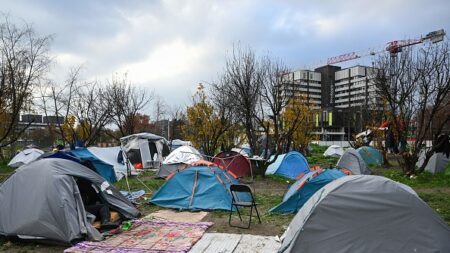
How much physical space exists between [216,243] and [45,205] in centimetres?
332

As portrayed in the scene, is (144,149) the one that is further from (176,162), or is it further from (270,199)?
(270,199)

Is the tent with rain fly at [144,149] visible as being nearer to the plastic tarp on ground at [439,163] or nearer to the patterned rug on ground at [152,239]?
the plastic tarp on ground at [439,163]

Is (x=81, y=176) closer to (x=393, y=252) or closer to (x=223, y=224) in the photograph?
(x=223, y=224)

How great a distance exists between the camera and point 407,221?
5746 millimetres

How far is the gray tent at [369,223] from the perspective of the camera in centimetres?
560

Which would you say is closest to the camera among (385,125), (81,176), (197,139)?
(81,176)

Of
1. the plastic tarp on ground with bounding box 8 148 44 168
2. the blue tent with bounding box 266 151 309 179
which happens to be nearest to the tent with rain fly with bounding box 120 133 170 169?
the plastic tarp on ground with bounding box 8 148 44 168

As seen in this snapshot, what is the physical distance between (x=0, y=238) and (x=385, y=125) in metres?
19.2

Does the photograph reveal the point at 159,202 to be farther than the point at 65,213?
Yes

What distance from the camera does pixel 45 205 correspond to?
7.65 m

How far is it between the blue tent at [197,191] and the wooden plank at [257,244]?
2696 millimetres

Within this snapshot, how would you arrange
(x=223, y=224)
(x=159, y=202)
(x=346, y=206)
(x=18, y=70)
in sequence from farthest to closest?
1. (x=18, y=70)
2. (x=159, y=202)
3. (x=223, y=224)
4. (x=346, y=206)

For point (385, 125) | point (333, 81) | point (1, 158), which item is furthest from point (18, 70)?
point (333, 81)

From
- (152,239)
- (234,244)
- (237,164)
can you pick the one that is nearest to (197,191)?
(152,239)
